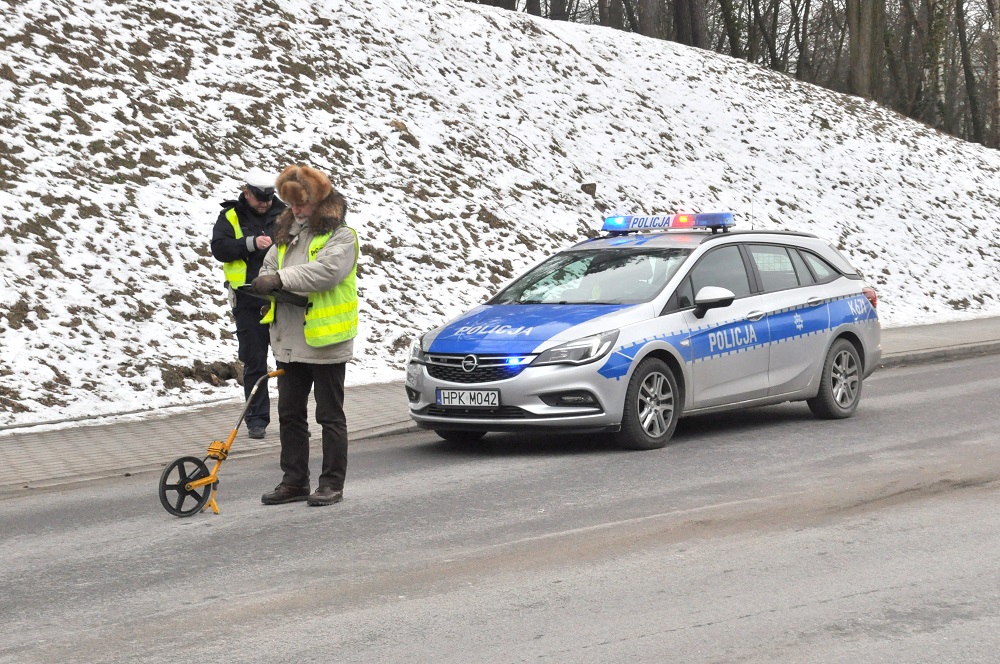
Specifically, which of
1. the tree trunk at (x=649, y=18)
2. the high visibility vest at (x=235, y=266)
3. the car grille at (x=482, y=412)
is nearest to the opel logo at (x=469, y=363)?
the car grille at (x=482, y=412)

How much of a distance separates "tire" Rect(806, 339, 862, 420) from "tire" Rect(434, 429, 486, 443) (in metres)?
2.92

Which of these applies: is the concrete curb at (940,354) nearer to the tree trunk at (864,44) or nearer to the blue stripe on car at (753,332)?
the blue stripe on car at (753,332)

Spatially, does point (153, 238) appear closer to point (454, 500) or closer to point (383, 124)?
point (383, 124)

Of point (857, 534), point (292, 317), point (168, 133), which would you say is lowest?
point (857, 534)

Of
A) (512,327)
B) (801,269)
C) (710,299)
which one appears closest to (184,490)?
(512,327)

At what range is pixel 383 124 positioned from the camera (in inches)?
809

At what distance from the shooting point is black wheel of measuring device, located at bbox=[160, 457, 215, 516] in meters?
7.44

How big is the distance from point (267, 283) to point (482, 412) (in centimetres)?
241

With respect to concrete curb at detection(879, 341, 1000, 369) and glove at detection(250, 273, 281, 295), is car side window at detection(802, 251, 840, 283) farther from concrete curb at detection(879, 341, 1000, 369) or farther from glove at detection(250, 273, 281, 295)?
glove at detection(250, 273, 281, 295)

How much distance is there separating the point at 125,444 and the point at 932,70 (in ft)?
105

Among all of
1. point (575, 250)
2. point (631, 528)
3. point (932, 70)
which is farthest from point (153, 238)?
point (932, 70)

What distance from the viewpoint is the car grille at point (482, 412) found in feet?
29.7

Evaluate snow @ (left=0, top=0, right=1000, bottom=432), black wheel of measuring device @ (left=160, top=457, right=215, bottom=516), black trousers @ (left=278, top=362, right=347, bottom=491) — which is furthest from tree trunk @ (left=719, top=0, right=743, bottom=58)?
black wheel of measuring device @ (left=160, top=457, right=215, bottom=516)

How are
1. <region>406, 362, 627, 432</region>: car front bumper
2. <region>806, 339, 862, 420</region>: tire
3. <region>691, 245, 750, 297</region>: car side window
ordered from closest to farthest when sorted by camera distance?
<region>406, 362, 627, 432</region>: car front bumper → <region>691, 245, 750, 297</region>: car side window → <region>806, 339, 862, 420</region>: tire
